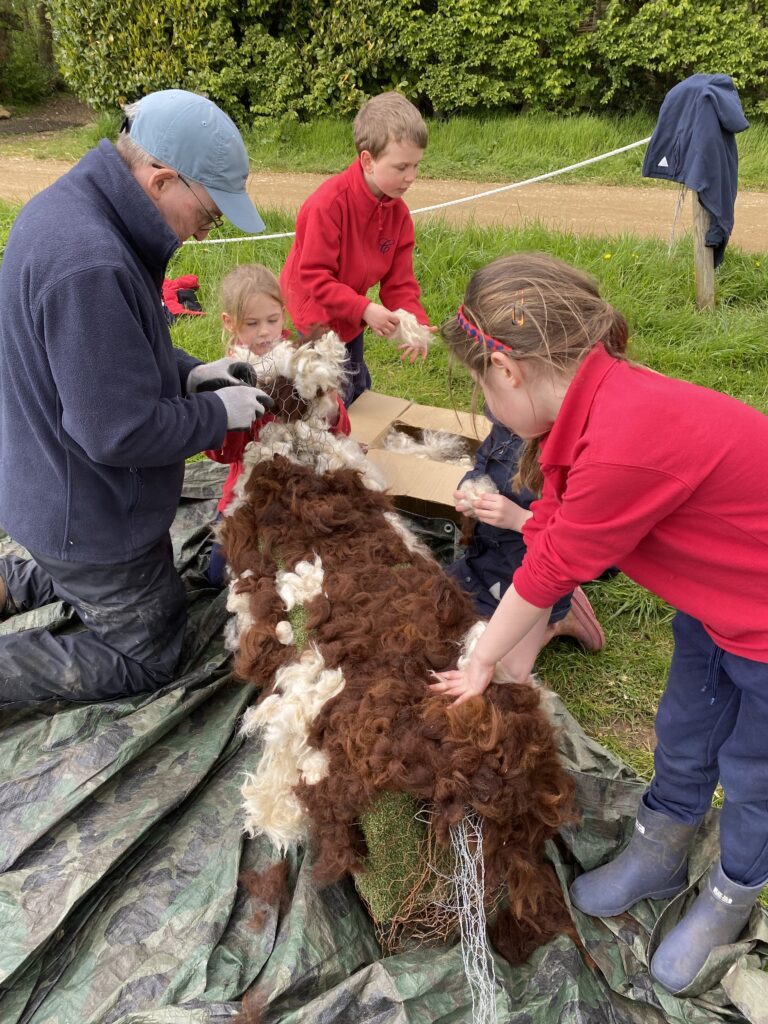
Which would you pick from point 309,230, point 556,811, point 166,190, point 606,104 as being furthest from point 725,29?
point 556,811

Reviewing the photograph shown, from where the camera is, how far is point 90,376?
1.96 m

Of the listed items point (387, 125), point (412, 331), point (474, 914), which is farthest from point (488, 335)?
point (387, 125)

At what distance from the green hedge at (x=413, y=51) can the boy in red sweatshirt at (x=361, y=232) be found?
7.54 meters

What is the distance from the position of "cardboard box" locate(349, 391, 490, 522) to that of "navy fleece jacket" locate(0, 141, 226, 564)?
1.16m

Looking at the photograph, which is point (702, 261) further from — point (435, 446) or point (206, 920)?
point (206, 920)

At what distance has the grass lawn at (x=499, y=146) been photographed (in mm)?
8664

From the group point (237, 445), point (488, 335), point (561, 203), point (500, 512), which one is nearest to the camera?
point (488, 335)

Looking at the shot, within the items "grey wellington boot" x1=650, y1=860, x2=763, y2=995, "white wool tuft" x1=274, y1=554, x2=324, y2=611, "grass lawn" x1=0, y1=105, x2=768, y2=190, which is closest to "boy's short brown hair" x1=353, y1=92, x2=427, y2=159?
"white wool tuft" x1=274, y1=554, x2=324, y2=611

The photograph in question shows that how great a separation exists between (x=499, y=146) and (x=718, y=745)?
892 cm

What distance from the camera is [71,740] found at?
7.81 ft

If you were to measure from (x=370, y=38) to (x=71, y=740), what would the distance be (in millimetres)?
10209

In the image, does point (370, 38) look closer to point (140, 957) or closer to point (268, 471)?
point (268, 471)

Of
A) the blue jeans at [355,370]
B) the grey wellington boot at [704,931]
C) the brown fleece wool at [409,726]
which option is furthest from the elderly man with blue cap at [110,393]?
the grey wellington boot at [704,931]

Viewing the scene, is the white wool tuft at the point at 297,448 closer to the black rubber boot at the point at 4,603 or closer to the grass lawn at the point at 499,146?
the black rubber boot at the point at 4,603
